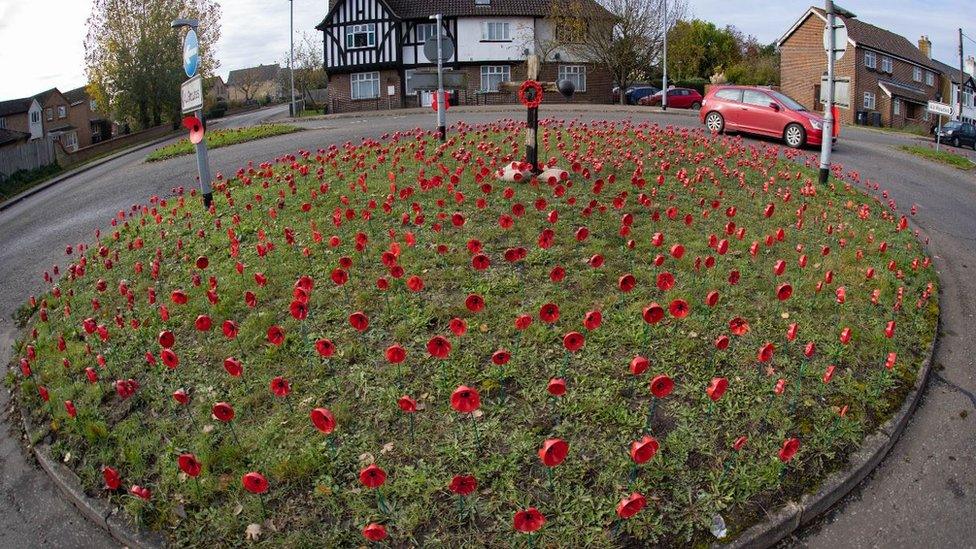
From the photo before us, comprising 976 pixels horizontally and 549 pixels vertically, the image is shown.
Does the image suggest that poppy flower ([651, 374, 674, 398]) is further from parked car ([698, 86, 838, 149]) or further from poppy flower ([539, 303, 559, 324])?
parked car ([698, 86, 838, 149])

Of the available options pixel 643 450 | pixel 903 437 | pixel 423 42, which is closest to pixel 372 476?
pixel 643 450

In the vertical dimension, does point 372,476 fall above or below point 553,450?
below

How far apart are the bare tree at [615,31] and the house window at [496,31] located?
9.32 ft

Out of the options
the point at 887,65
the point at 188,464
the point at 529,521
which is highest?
the point at 887,65

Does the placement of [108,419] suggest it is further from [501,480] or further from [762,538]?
[762,538]

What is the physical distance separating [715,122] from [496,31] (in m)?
26.1

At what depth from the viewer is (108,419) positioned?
5.12 metres

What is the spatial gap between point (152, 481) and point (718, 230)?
6331 millimetres

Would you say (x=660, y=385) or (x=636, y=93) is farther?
(x=636, y=93)

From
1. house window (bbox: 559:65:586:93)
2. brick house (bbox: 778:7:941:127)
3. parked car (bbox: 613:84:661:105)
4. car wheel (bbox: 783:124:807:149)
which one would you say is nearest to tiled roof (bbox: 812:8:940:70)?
brick house (bbox: 778:7:941:127)

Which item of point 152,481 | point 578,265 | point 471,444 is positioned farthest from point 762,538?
point 152,481

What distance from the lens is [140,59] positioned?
38.9 metres

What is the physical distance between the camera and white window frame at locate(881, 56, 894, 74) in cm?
4133

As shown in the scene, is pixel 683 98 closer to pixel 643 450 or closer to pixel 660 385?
pixel 660 385
